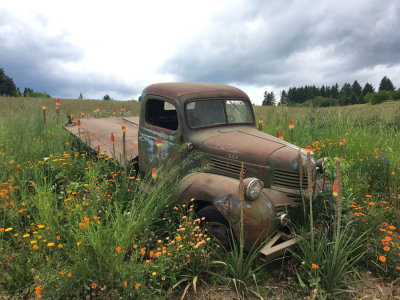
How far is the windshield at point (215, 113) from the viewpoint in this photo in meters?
4.06

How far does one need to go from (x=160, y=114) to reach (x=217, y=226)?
2.38 meters

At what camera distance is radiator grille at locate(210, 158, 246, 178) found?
3.59 m

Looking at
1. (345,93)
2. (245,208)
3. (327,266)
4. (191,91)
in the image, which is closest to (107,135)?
(191,91)

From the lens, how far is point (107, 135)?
5703mm

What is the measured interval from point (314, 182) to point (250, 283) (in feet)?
4.86

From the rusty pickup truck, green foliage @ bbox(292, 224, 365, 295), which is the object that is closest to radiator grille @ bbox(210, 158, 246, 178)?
the rusty pickup truck

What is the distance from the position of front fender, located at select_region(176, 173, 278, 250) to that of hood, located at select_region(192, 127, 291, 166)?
42cm

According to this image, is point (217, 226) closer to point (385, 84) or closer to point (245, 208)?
point (245, 208)

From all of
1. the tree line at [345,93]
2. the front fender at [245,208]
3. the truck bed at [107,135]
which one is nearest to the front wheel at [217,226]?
the front fender at [245,208]

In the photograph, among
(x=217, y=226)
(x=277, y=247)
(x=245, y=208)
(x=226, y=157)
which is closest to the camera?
(x=277, y=247)

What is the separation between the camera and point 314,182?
11.9 feet

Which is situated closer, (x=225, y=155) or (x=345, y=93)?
(x=225, y=155)

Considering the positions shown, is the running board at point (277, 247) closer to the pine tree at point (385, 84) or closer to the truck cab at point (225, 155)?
the truck cab at point (225, 155)

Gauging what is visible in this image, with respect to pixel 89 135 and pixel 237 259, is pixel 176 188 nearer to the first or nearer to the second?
pixel 237 259
